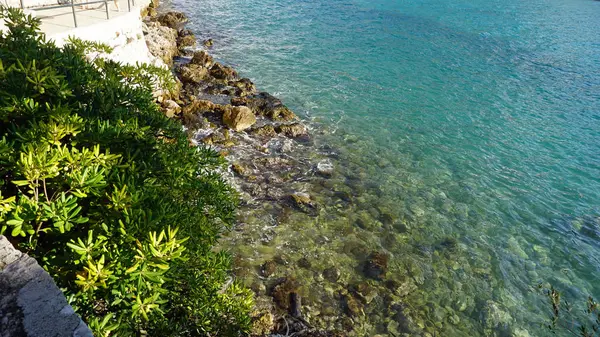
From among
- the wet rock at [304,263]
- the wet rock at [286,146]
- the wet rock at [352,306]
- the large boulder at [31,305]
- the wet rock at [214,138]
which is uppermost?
the large boulder at [31,305]

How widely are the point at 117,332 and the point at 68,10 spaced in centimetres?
1815

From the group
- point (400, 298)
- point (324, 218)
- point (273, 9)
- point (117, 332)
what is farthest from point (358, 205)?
point (273, 9)

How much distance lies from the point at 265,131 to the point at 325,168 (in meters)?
3.80

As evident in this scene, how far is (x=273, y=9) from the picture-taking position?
143 ft

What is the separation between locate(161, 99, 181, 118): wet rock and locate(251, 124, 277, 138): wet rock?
12.3 feet

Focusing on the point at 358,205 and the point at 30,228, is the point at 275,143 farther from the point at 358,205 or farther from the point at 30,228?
the point at 30,228

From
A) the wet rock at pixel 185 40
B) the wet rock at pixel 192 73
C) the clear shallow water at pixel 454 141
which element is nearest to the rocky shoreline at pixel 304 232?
the clear shallow water at pixel 454 141

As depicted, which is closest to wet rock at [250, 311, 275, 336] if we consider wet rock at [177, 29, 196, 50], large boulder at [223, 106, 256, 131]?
large boulder at [223, 106, 256, 131]

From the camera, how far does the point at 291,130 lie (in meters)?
17.5

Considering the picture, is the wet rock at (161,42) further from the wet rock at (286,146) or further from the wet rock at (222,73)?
the wet rock at (286,146)

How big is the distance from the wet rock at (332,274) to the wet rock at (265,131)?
8.23 meters

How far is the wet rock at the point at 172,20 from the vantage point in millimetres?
32278

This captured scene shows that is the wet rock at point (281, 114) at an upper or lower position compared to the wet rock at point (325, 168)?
upper

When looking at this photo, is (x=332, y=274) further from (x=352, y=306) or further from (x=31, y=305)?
(x=31, y=305)
